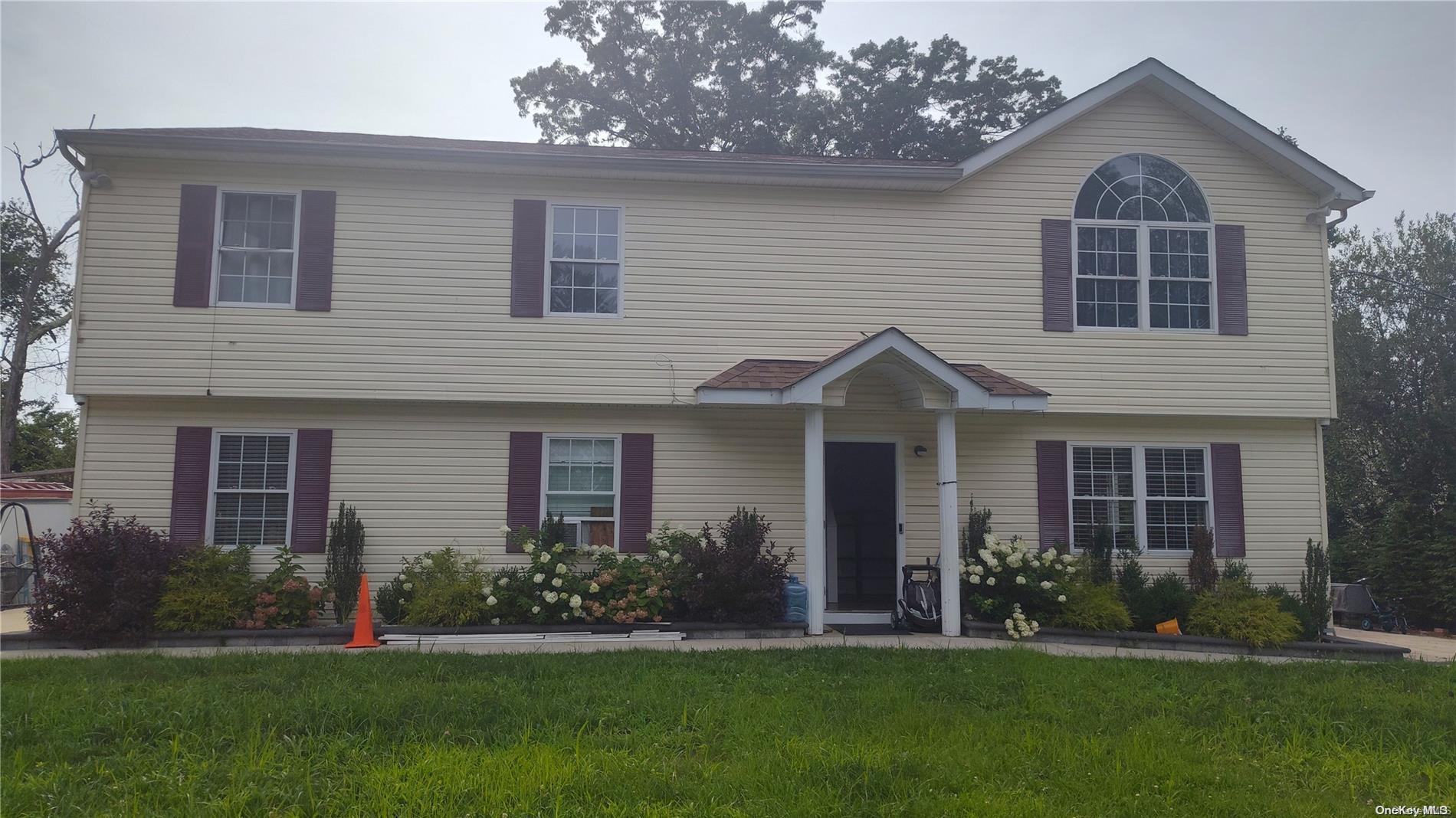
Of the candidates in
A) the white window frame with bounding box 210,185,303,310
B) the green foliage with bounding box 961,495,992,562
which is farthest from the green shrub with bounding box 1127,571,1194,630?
the white window frame with bounding box 210,185,303,310

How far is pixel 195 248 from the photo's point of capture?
1152cm

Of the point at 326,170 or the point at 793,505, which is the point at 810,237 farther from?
the point at 326,170

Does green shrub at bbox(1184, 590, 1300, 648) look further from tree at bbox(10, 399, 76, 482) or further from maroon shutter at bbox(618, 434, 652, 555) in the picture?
tree at bbox(10, 399, 76, 482)

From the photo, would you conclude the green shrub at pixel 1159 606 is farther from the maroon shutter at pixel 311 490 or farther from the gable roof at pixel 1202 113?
the maroon shutter at pixel 311 490

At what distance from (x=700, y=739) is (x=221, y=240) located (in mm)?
9082

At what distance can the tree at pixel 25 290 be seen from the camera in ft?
75.3

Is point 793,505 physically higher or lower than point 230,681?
higher

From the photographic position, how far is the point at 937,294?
41.1 ft

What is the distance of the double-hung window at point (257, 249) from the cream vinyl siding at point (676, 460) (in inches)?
53.0

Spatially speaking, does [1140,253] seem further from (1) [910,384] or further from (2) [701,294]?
(2) [701,294]

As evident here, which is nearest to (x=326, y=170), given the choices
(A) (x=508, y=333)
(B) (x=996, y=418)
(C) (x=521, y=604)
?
(A) (x=508, y=333)

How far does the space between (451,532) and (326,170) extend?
474 cm

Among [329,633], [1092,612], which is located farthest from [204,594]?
Result: [1092,612]

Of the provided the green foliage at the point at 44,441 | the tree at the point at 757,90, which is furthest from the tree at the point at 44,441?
the tree at the point at 757,90
